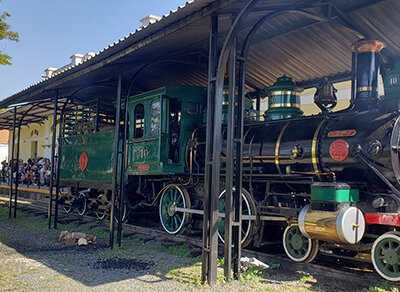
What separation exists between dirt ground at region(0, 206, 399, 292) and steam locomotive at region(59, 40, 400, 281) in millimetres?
540

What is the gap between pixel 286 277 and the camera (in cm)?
501

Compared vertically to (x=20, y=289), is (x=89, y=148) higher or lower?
higher

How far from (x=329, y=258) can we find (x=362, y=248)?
758 millimetres

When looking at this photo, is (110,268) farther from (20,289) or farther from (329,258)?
(329,258)

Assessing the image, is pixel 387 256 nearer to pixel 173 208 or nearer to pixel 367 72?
pixel 367 72

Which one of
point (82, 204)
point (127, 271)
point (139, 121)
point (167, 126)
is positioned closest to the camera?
point (127, 271)

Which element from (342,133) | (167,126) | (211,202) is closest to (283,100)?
(342,133)

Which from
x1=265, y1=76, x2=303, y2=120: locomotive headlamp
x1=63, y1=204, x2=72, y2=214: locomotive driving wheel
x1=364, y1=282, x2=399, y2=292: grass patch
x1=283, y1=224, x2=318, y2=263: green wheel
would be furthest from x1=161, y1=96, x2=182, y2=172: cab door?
x1=63, y1=204, x2=72, y2=214: locomotive driving wheel

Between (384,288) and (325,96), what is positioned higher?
(325,96)

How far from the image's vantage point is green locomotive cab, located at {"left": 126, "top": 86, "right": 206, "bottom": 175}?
7828 millimetres

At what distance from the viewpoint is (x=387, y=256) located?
451cm

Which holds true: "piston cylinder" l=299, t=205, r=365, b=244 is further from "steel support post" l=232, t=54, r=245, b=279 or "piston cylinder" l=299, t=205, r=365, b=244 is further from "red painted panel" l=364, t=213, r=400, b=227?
"steel support post" l=232, t=54, r=245, b=279

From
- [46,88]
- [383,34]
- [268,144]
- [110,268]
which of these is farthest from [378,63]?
[46,88]

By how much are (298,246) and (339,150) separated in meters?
1.41
